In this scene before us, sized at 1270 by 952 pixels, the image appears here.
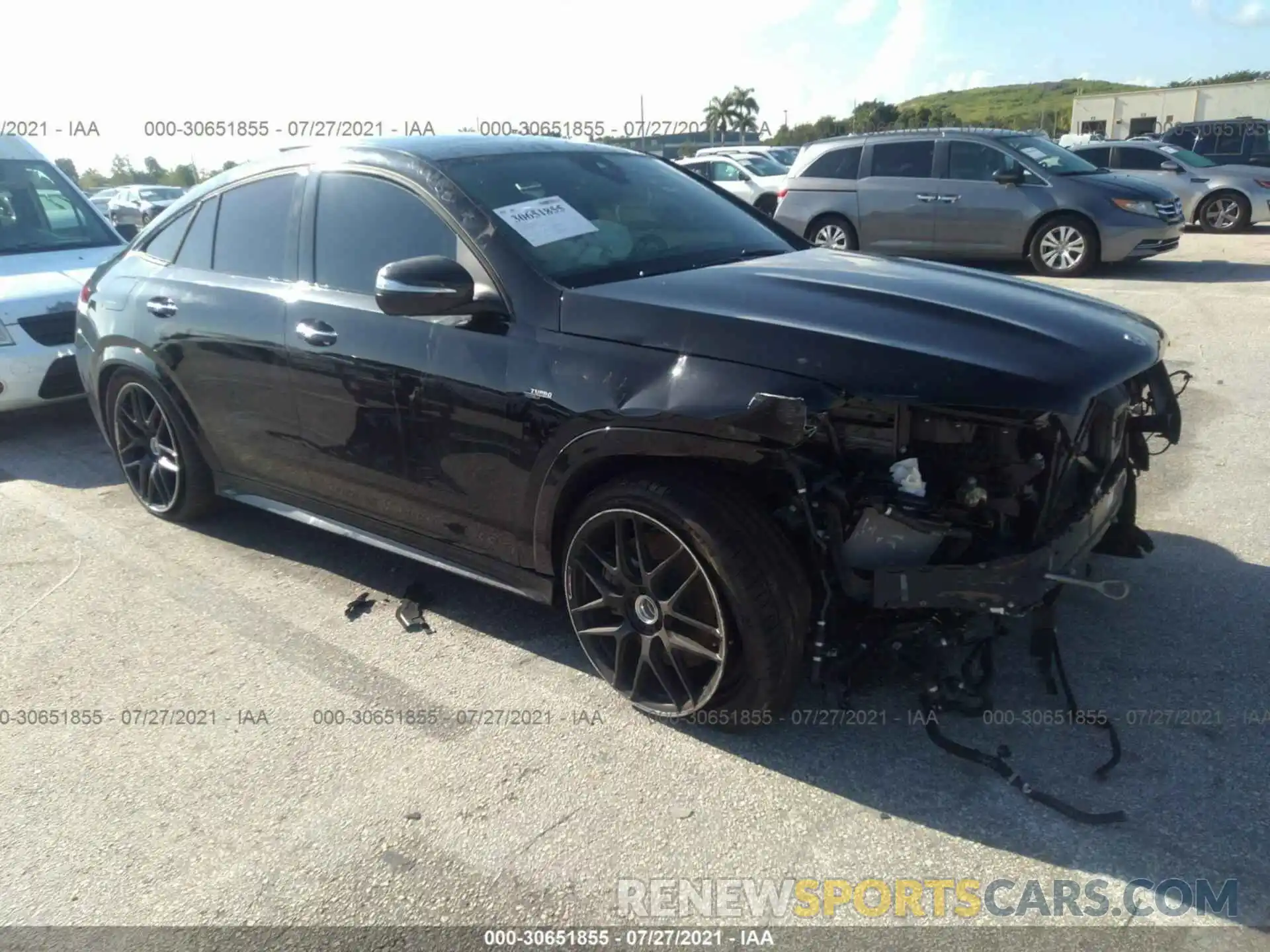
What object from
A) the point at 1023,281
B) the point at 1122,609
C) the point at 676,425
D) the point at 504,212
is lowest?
the point at 1122,609

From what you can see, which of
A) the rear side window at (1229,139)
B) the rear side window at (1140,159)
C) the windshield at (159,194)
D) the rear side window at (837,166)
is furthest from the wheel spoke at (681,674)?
the windshield at (159,194)

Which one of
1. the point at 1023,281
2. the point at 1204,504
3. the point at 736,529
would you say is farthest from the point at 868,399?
the point at 1204,504

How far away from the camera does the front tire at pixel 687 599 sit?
2803 mm

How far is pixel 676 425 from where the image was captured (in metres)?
2.82

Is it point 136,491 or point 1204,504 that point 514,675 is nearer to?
point 136,491

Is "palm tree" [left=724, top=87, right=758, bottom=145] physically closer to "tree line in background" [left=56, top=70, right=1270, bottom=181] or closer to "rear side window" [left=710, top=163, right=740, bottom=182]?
"tree line in background" [left=56, top=70, right=1270, bottom=181]

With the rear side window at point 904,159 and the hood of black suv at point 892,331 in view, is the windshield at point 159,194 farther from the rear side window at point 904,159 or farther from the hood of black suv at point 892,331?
the hood of black suv at point 892,331

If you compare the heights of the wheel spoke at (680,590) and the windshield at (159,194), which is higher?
the windshield at (159,194)

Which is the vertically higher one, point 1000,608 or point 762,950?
point 1000,608

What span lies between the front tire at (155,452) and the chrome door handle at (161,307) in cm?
34

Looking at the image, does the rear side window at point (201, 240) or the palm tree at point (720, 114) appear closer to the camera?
the rear side window at point (201, 240)

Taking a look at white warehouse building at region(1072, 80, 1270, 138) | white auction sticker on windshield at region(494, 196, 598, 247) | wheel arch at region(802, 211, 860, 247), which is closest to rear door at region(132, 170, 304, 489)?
white auction sticker on windshield at region(494, 196, 598, 247)

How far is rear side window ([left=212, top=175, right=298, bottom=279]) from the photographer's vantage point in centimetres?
411

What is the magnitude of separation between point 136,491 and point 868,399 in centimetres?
408
